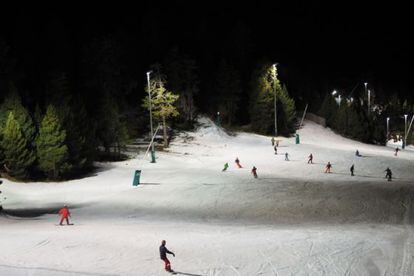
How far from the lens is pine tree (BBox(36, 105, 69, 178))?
4338 cm

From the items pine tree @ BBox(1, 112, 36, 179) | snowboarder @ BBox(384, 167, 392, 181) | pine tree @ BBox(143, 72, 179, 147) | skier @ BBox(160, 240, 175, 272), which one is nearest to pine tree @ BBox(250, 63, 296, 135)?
pine tree @ BBox(143, 72, 179, 147)

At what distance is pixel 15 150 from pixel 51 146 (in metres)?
2.90

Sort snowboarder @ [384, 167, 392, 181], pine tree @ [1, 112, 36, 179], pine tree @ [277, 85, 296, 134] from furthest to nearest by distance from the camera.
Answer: pine tree @ [277, 85, 296, 134] < snowboarder @ [384, 167, 392, 181] < pine tree @ [1, 112, 36, 179]

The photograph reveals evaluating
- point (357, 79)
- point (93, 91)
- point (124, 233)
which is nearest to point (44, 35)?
point (93, 91)

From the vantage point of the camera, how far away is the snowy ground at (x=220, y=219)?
2009cm

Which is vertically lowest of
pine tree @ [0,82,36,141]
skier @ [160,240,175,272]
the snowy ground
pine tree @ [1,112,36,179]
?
the snowy ground

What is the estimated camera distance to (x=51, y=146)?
43.6 meters

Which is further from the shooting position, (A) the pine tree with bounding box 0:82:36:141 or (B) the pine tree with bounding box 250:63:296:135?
(B) the pine tree with bounding box 250:63:296:135

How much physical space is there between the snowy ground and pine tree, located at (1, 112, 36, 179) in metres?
1.47

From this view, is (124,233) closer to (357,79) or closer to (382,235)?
(382,235)

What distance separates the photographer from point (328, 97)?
9519cm

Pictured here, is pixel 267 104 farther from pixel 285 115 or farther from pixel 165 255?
pixel 165 255

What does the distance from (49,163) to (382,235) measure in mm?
28689

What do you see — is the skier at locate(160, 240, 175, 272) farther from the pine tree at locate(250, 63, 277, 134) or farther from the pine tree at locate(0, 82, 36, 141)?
the pine tree at locate(250, 63, 277, 134)
